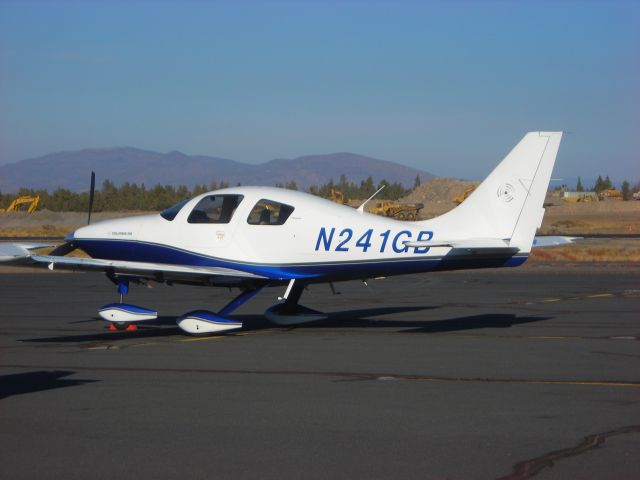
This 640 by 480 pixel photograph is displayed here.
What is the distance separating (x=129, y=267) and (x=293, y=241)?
2.66 meters

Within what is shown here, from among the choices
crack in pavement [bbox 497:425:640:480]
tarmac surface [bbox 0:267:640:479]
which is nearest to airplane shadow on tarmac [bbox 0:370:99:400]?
tarmac surface [bbox 0:267:640:479]

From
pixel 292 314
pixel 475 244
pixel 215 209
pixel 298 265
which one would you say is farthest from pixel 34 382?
pixel 475 244

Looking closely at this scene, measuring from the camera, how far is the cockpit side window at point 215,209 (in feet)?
53.7

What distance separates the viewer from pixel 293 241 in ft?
52.4

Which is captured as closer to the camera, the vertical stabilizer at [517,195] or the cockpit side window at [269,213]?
the vertical stabilizer at [517,195]

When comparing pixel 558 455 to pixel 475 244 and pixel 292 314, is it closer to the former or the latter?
pixel 475 244

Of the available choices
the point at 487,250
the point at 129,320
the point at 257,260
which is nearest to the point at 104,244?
the point at 129,320

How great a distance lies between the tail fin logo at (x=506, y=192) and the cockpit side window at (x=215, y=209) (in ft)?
14.0

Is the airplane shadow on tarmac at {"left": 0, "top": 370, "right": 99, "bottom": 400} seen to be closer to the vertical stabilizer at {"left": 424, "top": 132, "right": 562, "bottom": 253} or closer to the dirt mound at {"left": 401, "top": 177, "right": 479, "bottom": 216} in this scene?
the vertical stabilizer at {"left": 424, "top": 132, "right": 562, "bottom": 253}

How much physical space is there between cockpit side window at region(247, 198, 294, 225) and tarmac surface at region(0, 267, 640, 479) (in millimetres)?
1872

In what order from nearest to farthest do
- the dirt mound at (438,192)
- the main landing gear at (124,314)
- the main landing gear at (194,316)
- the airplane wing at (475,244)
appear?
the airplane wing at (475,244), the main landing gear at (194,316), the main landing gear at (124,314), the dirt mound at (438,192)

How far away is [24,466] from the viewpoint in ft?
23.8

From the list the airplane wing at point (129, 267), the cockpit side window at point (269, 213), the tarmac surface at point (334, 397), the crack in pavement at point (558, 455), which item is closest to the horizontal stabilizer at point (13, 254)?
the airplane wing at point (129, 267)

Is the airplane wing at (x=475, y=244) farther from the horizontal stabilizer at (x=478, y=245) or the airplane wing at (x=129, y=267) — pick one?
the airplane wing at (x=129, y=267)
